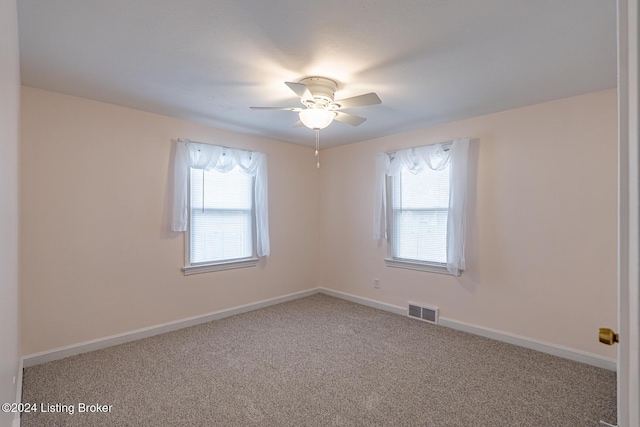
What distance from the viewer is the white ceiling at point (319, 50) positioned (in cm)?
167

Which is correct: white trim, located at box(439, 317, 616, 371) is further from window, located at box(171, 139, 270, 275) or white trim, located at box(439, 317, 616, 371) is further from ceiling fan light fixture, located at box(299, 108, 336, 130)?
ceiling fan light fixture, located at box(299, 108, 336, 130)

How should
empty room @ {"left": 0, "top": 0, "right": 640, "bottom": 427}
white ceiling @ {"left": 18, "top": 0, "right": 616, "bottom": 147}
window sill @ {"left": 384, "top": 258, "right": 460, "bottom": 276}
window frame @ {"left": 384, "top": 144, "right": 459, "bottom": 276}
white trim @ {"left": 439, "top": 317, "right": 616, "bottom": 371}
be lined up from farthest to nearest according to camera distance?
window frame @ {"left": 384, "top": 144, "right": 459, "bottom": 276} → window sill @ {"left": 384, "top": 258, "right": 460, "bottom": 276} → white trim @ {"left": 439, "top": 317, "right": 616, "bottom": 371} → empty room @ {"left": 0, "top": 0, "right": 640, "bottom": 427} → white ceiling @ {"left": 18, "top": 0, "right": 616, "bottom": 147}

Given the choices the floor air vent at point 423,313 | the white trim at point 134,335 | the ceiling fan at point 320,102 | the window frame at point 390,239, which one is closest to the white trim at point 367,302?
the floor air vent at point 423,313

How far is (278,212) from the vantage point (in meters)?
4.65

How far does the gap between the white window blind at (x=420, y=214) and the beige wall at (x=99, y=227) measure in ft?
7.40

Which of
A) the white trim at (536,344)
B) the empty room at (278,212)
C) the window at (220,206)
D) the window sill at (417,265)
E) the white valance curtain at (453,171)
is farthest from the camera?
the window sill at (417,265)

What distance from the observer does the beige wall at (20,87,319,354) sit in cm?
272

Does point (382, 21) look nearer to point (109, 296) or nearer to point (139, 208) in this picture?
point (139, 208)

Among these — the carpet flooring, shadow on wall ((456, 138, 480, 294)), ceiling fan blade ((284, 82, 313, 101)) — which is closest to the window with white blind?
shadow on wall ((456, 138, 480, 294))

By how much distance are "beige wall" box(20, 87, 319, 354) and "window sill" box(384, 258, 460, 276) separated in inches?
83.8

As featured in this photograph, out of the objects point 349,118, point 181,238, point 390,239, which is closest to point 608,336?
point 349,118

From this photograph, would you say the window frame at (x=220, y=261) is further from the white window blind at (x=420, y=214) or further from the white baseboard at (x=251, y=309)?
the white window blind at (x=420, y=214)

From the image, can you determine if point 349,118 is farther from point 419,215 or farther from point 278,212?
point 278,212

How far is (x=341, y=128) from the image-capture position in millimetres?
3928
